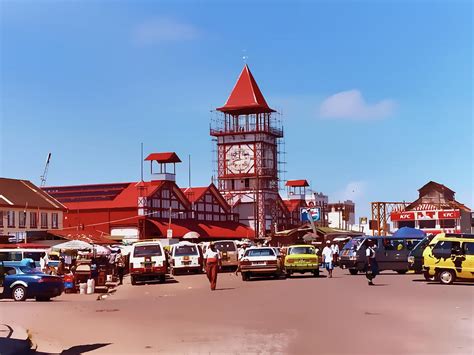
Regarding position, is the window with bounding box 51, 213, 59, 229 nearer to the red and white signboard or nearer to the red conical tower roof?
the red conical tower roof

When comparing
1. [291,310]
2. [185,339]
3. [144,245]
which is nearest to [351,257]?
[144,245]

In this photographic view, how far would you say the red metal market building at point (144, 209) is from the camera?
80875 millimetres

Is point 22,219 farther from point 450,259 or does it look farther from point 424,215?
point 450,259

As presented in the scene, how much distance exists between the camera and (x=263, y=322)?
1609 cm

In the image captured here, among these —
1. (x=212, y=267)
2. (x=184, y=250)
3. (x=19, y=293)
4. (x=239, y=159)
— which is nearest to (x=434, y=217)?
(x=239, y=159)

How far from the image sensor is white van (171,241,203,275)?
42.8m

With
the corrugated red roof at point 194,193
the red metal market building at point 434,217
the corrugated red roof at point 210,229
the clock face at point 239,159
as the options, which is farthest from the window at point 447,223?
the corrugated red roof at point 194,193

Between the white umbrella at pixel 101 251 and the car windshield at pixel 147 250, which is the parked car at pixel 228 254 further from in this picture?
the car windshield at pixel 147 250

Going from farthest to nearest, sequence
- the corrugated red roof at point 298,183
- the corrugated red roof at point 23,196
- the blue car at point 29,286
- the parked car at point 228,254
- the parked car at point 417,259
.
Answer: the corrugated red roof at point 298,183 → the corrugated red roof at point 23,196 → the parked car at point 228,254 → the parked car at point 417,259 → the blue car at point 29,286

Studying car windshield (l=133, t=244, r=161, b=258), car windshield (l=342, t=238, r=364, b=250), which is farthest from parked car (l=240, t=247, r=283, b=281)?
car windshield (l=342, t=238, r=364, b=250)

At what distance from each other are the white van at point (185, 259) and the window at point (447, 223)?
180 feet

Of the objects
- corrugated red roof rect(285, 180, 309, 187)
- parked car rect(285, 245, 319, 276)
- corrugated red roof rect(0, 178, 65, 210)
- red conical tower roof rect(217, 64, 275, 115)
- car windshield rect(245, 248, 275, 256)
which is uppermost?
red conical tower roof rect(217, 64, 275, 115)

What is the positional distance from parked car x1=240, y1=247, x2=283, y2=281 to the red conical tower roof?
7476 cm

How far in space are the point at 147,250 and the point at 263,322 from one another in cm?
2173
